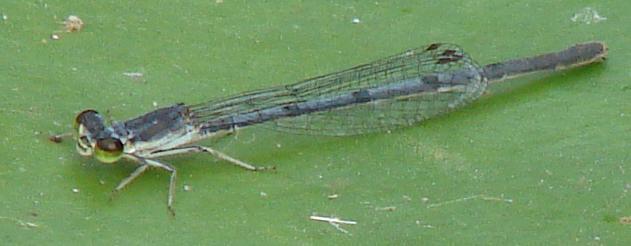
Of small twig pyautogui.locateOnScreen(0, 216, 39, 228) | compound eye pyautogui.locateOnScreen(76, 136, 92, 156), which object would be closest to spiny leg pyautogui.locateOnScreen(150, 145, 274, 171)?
compound eye pyautogui.locateOnScreen(76, 136, 92, 156)

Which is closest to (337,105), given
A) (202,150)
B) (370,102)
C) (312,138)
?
(370,102)

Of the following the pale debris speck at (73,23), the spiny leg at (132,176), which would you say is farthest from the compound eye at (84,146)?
the pale debris speck at (73,23)

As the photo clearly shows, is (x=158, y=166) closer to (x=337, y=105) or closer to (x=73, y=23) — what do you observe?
(x=73, y=23)

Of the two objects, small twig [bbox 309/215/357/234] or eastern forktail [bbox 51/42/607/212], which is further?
eastern forktail [bbox 51/42/607/212]

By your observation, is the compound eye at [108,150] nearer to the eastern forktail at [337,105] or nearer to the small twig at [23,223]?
the eastern forktail at [337,105]

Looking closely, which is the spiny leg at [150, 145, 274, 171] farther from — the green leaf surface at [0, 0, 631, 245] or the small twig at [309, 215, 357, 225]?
the small twig at [309, 215, 357, 225]
